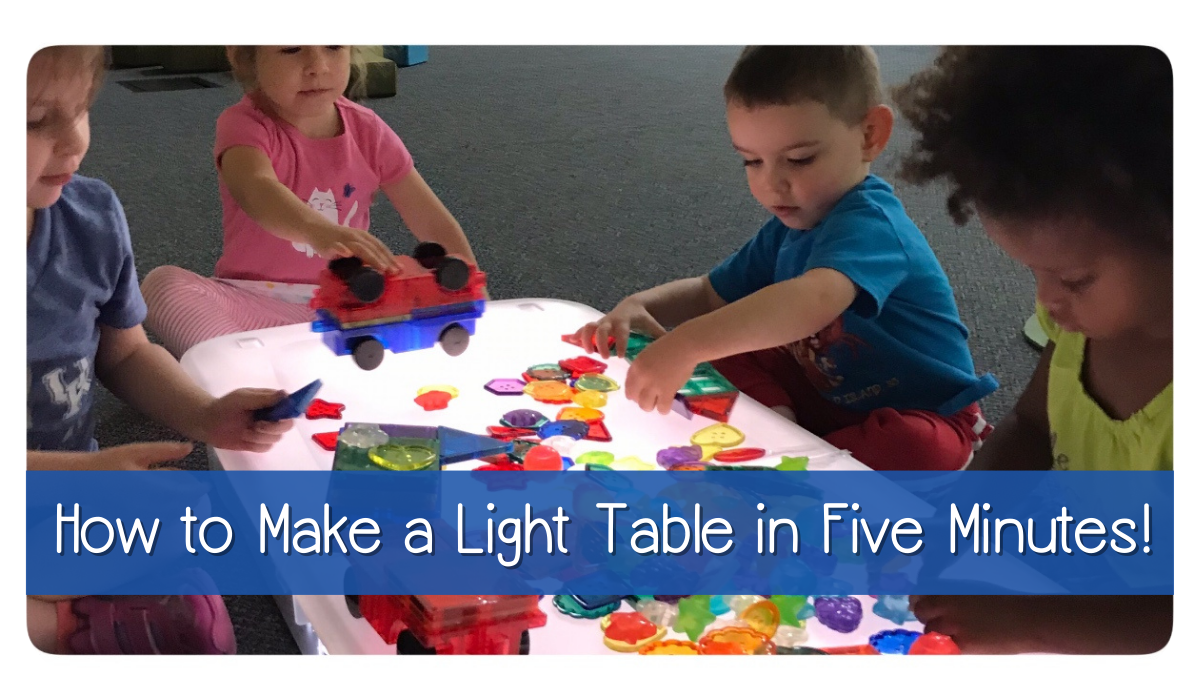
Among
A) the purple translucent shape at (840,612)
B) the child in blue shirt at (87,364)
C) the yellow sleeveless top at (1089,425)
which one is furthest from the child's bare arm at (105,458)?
the yellow sleeveless top at (1089,425)

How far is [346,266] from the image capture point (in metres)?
0.71

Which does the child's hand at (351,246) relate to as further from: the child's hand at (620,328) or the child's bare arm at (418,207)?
the child's hand at (620,328)

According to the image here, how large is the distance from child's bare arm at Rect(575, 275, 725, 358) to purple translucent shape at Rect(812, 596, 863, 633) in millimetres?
185

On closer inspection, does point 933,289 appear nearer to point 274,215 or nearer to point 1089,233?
point 1089,233

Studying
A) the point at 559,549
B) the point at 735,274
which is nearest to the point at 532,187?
the point at 735,274

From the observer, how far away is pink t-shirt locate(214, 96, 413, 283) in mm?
693

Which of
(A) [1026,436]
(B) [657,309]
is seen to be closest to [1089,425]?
(A) [1026,436]

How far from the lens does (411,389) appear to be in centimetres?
78

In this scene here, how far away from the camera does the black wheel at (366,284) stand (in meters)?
0.70

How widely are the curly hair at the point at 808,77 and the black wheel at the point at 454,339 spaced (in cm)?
22

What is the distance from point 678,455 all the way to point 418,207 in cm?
20

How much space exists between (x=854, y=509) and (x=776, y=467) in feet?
0.27

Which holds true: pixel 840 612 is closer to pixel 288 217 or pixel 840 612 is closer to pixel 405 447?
pixel 405 447

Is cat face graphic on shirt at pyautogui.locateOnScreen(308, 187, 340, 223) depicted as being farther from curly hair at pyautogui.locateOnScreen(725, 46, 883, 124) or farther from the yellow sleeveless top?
the yellow sleeveless top
